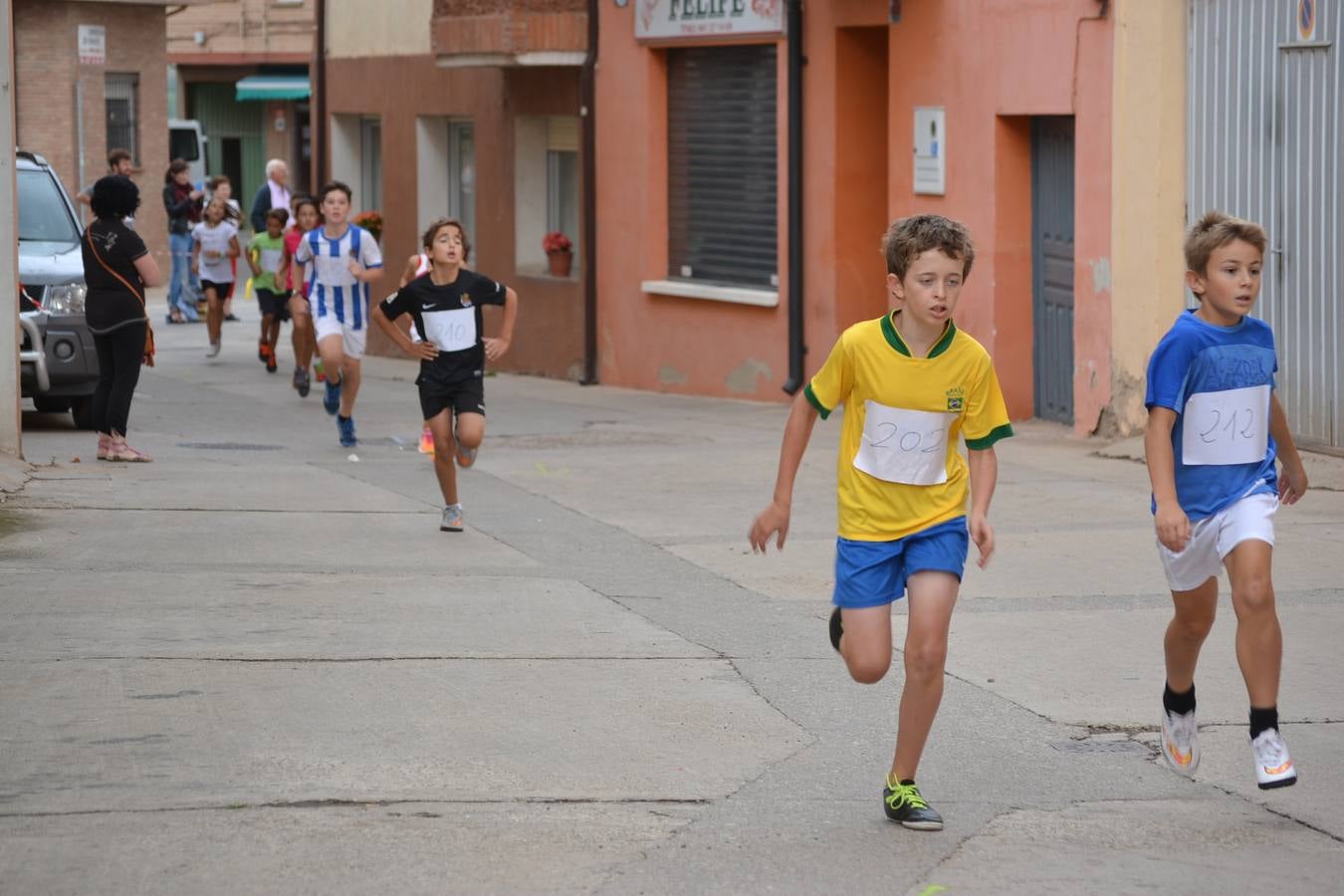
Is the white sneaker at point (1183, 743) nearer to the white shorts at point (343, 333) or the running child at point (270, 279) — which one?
the white shorts at point (343, 333)

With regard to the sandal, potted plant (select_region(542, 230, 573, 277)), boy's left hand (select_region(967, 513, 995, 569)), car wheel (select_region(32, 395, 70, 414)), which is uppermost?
potted plant (select_region(542, 230, 573, 277))

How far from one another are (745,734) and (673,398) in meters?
12.8

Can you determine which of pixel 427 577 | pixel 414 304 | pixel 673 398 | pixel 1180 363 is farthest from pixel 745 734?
pixel 673 398

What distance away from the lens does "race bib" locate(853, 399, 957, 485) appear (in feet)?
18.2

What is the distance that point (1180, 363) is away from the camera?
577 centimetres

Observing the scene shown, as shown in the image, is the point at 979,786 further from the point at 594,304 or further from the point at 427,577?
the point at 594,304

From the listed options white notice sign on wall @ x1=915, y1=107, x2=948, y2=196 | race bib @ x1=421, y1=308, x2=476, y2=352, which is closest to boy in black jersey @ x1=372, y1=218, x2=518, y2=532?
race bib @ x1=421, y1=308, x2=476, y2=352

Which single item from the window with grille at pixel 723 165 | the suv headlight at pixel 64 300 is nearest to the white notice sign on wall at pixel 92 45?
the window with grille at pixel 723 165

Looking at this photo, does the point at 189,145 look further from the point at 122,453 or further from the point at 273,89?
the point at 122,453

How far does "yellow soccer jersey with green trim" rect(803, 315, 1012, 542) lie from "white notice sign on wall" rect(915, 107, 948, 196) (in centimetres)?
1076

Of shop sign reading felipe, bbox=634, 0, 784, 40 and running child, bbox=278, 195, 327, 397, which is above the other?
shop sign reading felipe, bbox=634, 0, 784, 40

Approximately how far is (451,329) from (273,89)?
39610mm

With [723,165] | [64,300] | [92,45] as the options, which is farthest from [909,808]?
[92,45]

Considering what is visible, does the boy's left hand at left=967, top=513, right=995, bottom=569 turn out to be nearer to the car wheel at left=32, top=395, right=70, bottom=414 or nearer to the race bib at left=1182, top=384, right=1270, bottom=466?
the race bib at left=1182, top=384, right=1270, bottom=466
